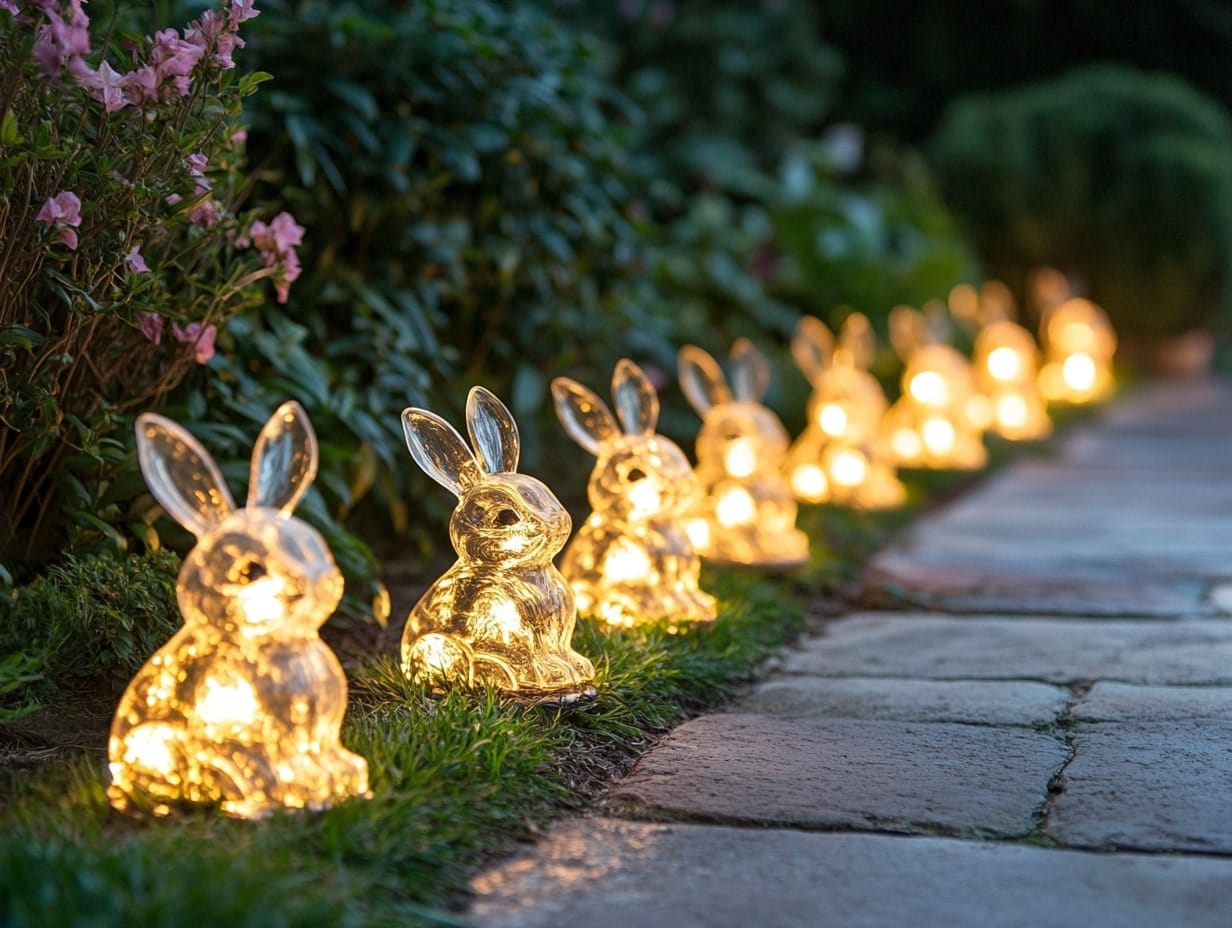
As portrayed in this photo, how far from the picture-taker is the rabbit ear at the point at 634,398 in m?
4.18

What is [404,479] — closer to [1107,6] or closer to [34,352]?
[34,352]

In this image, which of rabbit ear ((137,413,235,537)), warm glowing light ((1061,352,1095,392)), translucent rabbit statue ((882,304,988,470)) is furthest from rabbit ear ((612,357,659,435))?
warm glowing light ((1061,352,1095,392))

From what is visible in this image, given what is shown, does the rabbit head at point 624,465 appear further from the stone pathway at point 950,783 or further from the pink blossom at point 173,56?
the pink blossom at point 173,56

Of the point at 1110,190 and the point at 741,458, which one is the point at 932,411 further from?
the point at 1110,190

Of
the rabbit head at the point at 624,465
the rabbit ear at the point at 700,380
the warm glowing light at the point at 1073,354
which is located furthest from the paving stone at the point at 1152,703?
the warm glowing light at the point at 1073,354

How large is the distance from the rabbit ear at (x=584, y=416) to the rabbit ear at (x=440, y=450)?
0.80 metres

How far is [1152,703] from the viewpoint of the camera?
3635mm

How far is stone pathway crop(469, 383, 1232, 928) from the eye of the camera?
2.40 metres

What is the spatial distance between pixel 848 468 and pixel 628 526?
275 centimetres


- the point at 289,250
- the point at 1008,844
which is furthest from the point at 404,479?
the point at 1008,844

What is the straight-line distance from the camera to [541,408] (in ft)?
19.0

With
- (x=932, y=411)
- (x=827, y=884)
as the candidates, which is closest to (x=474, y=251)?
(x=827, y=884)

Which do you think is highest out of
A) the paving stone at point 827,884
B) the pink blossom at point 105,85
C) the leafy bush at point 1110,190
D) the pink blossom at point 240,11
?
the leafy bush at point 1110,190

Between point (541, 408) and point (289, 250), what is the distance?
7.48 feet
